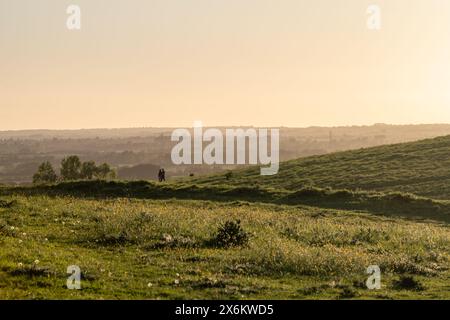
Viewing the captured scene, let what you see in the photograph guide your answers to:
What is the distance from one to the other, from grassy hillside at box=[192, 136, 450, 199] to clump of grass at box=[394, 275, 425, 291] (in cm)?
3349

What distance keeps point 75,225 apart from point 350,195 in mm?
26540

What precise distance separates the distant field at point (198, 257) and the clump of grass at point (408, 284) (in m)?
0.03

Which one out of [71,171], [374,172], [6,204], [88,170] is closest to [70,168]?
[71,171]

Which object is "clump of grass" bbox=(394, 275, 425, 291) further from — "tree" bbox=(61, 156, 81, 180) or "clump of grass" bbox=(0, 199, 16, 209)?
"tree" bbox=(61, 156, 81, 180)

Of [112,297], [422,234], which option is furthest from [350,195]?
[112,297]

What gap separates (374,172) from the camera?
66.4 m

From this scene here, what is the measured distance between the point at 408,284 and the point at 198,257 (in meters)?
7.08

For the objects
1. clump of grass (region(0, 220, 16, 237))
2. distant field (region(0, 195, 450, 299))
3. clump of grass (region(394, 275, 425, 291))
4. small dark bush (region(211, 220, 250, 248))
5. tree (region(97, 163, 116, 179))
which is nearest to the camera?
distant field (region(0, 195, 450, 299))

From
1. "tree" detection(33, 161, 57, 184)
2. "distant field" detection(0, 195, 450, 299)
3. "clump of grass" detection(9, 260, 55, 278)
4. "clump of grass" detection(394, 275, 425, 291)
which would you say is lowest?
"tree" detection(33, 161, 57, 184)

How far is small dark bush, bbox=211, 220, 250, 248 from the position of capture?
2414 cm

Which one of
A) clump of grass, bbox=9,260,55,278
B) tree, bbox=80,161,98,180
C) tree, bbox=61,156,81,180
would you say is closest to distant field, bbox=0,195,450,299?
clump of grass, bbox=9,260,55,278

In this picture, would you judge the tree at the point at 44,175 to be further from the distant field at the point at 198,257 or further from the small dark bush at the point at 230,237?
the small dark bush at the point at 230,237

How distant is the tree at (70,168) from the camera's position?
10838 cm
